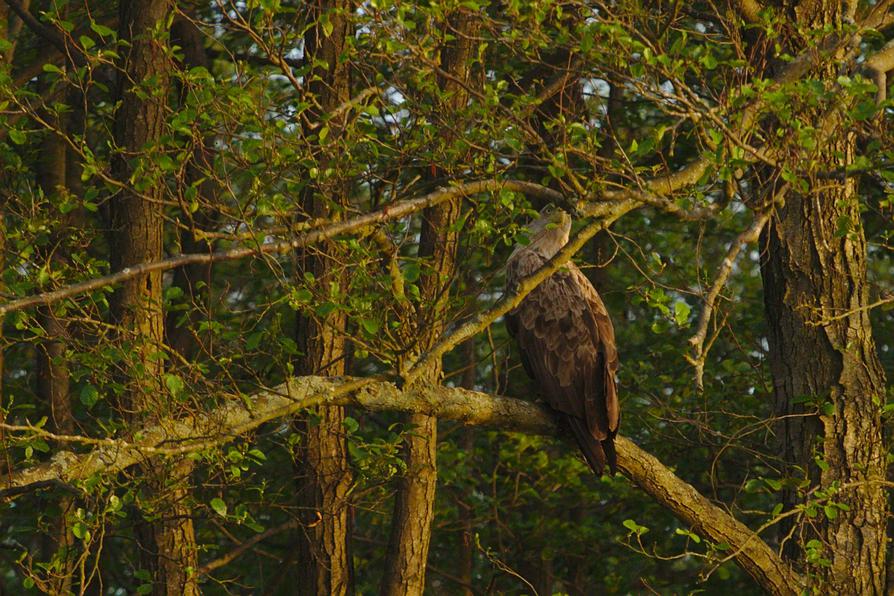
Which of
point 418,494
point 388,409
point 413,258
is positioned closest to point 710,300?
point 413,258

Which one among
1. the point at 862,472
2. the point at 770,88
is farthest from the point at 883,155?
the point at 862,472

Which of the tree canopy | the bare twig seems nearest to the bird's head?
the tree canopy

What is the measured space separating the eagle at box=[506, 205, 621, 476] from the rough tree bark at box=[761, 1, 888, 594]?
1.02m

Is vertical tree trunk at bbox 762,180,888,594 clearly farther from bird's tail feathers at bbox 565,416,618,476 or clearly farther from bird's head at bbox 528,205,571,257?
bird's head at bbox 528,205,571,257

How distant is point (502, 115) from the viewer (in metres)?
5.41

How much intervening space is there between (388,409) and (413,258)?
0.72 metres

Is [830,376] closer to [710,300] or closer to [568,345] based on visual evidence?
[568,345]

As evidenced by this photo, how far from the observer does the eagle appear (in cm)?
692

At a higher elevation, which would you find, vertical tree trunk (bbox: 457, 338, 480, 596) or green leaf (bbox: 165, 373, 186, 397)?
green leaf (bbox: 165, 373, 186, 397)

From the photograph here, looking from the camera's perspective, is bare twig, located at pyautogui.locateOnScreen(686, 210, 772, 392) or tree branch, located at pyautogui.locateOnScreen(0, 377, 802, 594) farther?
tree branch, located at pyautogui.locateOnScreen(0, 377, 802, 594)

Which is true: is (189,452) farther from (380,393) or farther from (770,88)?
(770,88)

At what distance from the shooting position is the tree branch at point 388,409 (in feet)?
16.1

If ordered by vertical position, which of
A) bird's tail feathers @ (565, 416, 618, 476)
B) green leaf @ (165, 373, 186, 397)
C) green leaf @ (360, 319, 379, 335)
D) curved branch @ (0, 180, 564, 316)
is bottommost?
bird's tail feathers @ (565, 416, 618, 476)

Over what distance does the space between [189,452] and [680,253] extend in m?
7.36
